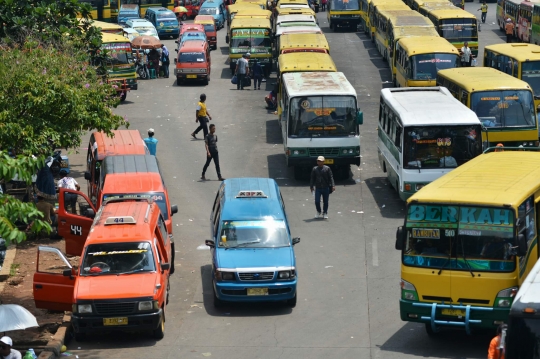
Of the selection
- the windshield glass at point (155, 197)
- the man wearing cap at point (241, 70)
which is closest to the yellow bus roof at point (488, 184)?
the windshield glass at point (155, 197)

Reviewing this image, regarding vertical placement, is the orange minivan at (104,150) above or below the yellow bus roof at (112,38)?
below

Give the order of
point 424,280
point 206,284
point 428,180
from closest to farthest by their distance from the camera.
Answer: point 424,280
point 206,284
point 428,180

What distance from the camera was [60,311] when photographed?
17.4 m

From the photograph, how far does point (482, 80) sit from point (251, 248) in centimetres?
1305

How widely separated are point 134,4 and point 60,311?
163 feet

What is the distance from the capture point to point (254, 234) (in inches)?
718

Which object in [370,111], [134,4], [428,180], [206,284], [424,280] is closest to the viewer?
[424,280]

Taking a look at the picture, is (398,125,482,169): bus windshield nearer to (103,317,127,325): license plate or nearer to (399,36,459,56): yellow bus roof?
(103,317,127,325): license plate

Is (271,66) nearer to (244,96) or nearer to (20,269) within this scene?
(244,96)

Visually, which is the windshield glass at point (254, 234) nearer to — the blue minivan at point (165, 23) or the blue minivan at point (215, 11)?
the blue minivan at point (165, 23)

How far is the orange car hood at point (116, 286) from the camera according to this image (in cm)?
1582

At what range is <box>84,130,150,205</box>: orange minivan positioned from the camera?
79.7ft

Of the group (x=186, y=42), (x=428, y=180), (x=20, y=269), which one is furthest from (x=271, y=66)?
(x=20, y=269)

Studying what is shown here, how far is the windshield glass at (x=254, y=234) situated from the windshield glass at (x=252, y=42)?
27.6 m
